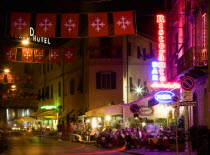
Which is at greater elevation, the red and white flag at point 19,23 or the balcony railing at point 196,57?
the red and white flag at point 19,23

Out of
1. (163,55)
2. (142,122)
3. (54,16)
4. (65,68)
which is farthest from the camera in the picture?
(65,68)

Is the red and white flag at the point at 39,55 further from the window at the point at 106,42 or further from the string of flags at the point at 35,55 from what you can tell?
the window at the point at 106,42

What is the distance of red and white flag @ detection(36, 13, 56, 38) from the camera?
24.0m

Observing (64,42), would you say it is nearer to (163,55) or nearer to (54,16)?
(163,55)

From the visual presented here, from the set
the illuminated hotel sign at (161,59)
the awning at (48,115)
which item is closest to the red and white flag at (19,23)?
the illuminated hotel sign at (161,59)

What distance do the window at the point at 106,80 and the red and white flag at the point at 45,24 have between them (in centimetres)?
2298

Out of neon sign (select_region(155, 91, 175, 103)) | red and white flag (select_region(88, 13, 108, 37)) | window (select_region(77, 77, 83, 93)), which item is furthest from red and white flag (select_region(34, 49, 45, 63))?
window (select_region(77, 77, 83, 93))

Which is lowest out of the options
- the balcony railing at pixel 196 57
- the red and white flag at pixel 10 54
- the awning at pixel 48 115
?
the awning at pixel 48 115

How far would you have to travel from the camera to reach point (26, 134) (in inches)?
2623

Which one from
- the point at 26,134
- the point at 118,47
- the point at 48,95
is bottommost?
the point at 26,134

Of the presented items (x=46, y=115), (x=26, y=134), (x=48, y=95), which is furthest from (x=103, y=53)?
(x=26, y=134)

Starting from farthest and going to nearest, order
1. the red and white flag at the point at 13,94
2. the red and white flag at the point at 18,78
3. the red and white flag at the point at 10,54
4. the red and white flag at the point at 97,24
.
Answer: the red and white flag at the point at 13,94
the red and white flag at the point at 18,78
the red and white flag at the point at 10,54
the red and white flag at the point at 97,24

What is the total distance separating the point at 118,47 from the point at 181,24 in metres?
16.2

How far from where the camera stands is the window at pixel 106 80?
46750mm
